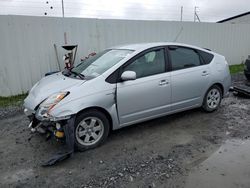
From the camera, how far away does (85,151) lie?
3.47 m

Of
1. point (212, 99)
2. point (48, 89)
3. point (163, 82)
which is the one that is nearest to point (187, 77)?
point (163, 82)

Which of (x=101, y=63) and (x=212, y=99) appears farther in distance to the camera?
(x=212, y=99)

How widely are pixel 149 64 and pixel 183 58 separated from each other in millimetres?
850

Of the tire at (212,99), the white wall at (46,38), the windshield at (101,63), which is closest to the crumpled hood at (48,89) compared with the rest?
the windshield at (101,63)

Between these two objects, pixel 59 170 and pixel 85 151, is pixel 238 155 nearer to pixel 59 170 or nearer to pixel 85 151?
pixel 85 151

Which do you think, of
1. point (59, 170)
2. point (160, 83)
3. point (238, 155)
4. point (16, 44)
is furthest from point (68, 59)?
point (238, 155)

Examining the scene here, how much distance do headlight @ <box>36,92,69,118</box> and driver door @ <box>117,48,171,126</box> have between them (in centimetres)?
88

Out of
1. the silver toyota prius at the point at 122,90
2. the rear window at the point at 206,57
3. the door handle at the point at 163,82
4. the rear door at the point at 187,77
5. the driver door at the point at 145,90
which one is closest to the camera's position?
the silver toyota prius at the point at 122,90

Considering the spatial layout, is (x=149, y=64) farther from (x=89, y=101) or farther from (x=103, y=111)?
Answer: (x=89, y=101)

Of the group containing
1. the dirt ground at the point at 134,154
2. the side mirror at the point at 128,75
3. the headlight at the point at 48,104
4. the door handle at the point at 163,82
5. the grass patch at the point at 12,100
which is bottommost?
the dirt ground at the point at 134,154

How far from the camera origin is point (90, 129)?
348cm

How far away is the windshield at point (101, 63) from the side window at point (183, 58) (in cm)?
88

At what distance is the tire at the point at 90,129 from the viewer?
3371 mm

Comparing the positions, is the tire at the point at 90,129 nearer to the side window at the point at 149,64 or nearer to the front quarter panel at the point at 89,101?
the front quarter panel at the point at 89,101
